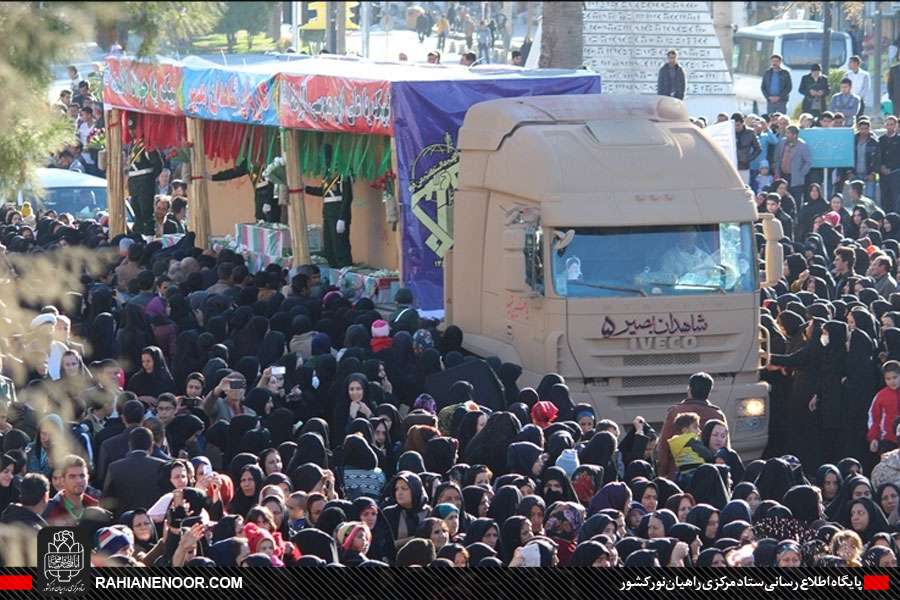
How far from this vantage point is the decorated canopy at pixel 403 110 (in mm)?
19609

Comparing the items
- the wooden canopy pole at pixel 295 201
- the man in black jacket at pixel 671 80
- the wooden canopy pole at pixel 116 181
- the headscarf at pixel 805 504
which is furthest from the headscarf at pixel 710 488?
the man in black jacket at pixel 671 80

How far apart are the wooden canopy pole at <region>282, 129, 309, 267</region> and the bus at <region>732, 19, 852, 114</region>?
1849 centimetres

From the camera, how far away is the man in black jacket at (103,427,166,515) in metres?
13.0

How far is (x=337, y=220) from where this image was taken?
23.0m

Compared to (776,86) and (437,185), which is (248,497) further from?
(776,86)

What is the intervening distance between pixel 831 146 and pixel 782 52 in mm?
17464

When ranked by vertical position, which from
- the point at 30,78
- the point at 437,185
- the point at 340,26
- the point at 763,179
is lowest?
the point at 763,179

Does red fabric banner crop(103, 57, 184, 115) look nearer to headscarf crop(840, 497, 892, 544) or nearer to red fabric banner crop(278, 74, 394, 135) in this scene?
red fabric banner crop(278, 74, 394, 135)

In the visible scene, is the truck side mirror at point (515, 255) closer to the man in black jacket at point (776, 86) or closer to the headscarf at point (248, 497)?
the headscarf at point (248, 497)

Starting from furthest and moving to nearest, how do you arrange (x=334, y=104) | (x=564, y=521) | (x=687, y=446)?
(x=334, y=104), (x=687, y=446), (x=564, y=521)

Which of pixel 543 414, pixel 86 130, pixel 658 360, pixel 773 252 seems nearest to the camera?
pixel 543 414

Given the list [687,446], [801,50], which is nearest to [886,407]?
[687,446]

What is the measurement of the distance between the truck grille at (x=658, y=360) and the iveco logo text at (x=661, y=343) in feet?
0.31

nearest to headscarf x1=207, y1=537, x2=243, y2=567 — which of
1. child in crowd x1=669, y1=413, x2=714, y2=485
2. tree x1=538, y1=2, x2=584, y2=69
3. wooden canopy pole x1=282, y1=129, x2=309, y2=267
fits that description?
child in crowd x1=669, y1=413, x2=714, y2=485
